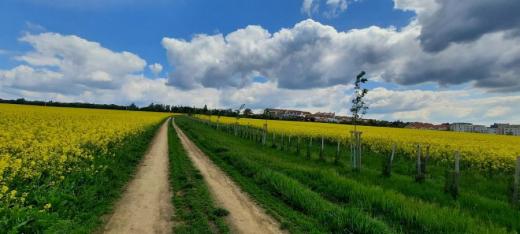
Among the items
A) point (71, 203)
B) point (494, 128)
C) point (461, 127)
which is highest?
point (494, 128)

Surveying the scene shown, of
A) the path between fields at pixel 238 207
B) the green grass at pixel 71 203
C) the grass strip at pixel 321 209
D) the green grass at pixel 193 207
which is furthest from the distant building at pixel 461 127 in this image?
the green grass at pixel 71 203

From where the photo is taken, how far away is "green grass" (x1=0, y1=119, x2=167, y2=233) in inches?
240

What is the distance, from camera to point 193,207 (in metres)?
8.29

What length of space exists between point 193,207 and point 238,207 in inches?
45.7

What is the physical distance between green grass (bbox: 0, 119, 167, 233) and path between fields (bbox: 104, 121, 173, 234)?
1.01 ft

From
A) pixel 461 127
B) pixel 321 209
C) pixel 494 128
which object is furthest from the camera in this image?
pixel 461 127

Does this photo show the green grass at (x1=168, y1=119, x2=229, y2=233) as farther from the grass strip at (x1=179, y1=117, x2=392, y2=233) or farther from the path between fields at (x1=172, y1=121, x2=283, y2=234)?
the grass strip at (x1=179, y1=117, x2=392, y2=233)

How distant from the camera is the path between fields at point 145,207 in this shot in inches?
271

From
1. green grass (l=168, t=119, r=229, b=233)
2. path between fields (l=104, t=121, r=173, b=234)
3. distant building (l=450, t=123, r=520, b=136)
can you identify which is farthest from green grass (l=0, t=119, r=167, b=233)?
distant building (l=450, t=123, r=520, b=136)

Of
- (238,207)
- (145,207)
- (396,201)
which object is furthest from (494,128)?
(145,207)

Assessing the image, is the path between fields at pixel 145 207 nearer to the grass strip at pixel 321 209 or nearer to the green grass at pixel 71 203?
the green grass at pixel 71 203

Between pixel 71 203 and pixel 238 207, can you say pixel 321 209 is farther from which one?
pixel 71 203

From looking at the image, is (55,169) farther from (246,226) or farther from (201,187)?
(246,226)

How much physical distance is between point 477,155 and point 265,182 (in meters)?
16.1
